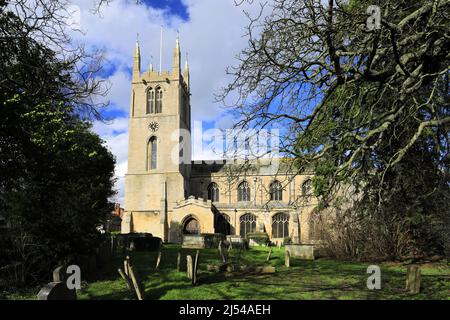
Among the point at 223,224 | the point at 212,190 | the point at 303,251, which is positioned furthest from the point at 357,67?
the point at 212,190

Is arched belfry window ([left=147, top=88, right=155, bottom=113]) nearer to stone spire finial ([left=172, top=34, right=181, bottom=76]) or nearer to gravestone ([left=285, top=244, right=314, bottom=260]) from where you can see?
stone spire finial ([left=172, top=34, right=181, bottom=76])

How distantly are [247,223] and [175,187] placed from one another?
880 centimetres

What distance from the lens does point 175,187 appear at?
136ft

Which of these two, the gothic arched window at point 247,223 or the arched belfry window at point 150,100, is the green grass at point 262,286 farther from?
the arched belfry window at point 150,100

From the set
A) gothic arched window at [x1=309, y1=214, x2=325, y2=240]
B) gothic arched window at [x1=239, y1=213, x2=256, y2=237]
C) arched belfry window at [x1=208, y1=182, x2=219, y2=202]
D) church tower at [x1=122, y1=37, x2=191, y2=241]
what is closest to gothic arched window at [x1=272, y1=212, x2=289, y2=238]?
gothic arched window at [x1=239, y1=213, x2=256, y2=237]

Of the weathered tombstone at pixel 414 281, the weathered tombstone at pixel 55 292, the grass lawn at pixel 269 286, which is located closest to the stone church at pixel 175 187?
the grass lawn at pixel 269 286

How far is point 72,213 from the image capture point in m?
11.2

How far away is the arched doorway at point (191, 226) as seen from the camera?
126 feet

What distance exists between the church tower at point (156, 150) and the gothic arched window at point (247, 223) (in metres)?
7.09

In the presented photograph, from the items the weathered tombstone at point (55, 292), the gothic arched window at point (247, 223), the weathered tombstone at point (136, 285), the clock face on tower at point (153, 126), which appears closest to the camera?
the weathered tombstone at point (55, 292)

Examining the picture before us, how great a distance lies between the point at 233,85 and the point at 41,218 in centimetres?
699

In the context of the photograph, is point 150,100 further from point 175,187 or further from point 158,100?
point 175,187

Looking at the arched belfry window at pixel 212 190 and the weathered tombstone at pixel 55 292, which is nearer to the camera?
the weathered tombstone at pixel 55 292
